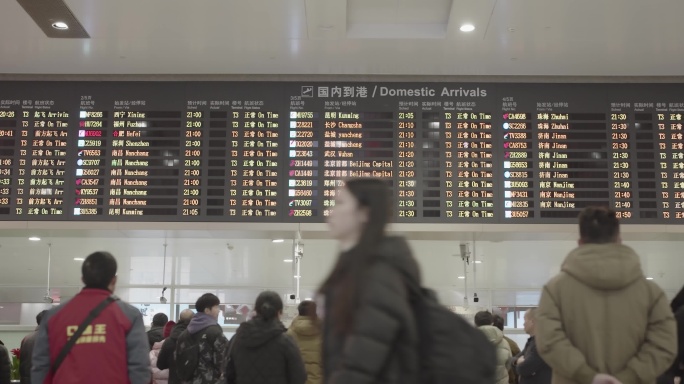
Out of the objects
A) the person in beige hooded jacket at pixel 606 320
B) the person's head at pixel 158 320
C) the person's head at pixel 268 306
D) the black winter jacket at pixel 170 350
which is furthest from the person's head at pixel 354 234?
the person's head at pixel 158 320

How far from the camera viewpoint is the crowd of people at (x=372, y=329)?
1975 millimetres

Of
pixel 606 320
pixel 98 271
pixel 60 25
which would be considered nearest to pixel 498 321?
pixel 606 320

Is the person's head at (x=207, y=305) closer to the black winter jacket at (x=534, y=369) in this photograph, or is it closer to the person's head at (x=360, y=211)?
the black winter jacket at (x=534, y=369)

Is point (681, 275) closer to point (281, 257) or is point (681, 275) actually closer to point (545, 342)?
point (281, 257)

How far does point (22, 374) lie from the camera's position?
6.13 meters

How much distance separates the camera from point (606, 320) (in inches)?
119

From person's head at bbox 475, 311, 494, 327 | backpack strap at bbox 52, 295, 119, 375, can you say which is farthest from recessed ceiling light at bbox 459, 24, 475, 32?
backpack strap at bbox 52, 295, 119, 375

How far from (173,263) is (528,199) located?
7033 mm

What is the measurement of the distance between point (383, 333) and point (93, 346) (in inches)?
81.4

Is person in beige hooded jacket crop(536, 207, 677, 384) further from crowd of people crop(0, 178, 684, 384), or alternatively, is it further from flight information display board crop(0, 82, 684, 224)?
flight information display board crop(0, 82, 684, 224)

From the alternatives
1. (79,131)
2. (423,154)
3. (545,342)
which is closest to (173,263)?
(79,131)

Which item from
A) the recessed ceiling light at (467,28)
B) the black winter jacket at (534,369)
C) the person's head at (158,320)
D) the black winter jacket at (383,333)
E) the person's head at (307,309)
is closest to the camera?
the black winter jacket at (383,333)

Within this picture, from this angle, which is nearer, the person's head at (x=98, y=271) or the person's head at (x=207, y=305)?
the person's head at (x=98, y=271)

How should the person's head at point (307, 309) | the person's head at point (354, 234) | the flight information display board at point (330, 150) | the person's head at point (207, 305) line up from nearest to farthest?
the person's head at point (354, 234), the person's head at point (307, 309), the person's head at point (207, 305), the flight information display board at point (330, 150)
